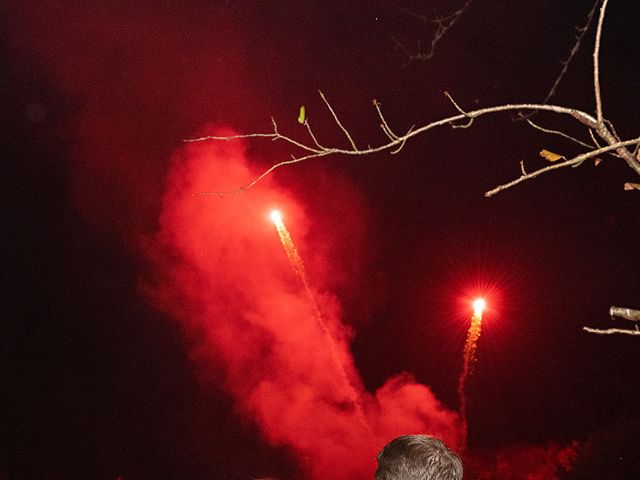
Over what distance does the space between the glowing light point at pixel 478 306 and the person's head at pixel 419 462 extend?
17.9m

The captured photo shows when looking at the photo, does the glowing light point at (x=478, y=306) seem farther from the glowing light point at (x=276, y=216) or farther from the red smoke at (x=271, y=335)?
the glowing light point at (x=276, y=216)

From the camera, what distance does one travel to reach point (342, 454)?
19594 mm

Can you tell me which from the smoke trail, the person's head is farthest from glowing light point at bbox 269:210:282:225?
the person's head

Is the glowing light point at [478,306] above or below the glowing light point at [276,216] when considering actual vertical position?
below

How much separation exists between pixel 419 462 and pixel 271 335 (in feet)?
62.7

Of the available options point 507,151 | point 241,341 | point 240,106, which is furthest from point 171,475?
point 507,151

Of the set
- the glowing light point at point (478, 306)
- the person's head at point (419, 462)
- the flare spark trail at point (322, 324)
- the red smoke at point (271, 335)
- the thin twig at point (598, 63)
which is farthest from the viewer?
the flare spark trail at point (322, 324)

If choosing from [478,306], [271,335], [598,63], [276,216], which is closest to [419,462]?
[598,63]

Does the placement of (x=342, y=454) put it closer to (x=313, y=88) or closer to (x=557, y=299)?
(x=557, y=299)

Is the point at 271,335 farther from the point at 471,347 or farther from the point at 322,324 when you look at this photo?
the point at 471,347

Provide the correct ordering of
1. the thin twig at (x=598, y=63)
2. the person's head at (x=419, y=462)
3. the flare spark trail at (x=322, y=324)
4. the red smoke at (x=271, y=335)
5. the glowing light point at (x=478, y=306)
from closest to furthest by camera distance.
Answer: the thin twig at (x=598, y=63) → the person's head at (x=419, y=462) → the glowing light point at (x=478, y=306) → the red smoke at (x=271, y=335) → the flare spark trail at (x=322, y=324)

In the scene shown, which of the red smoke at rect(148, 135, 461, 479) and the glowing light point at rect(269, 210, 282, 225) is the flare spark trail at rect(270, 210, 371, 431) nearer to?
the red smoke at rect(148, 135, 461, 479)

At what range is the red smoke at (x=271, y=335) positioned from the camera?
1881cm

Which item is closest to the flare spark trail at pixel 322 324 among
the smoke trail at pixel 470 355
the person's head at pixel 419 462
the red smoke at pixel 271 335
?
the red smoke at pixel 271 335
